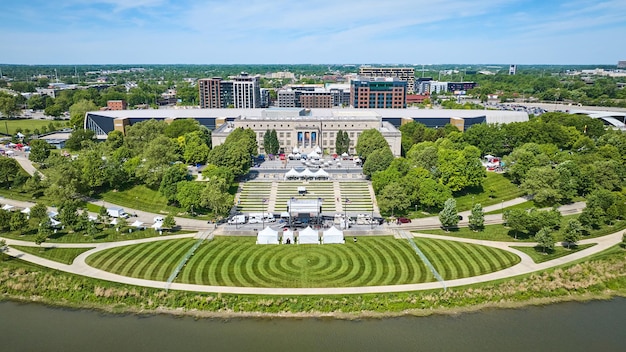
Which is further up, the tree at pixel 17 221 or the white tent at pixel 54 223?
the tree at pixel 17 221

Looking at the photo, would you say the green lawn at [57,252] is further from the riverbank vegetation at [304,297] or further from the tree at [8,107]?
the tree at [8,107]

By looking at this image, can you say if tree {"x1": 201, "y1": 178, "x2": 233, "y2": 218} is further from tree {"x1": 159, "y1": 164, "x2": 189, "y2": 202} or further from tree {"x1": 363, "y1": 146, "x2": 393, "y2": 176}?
tree {"x1": 363, "y1": 146, "x2": 393, "y2": 176}

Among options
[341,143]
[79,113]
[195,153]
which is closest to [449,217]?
[341,143]

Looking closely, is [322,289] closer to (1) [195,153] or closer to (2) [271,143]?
(1) [195,153]

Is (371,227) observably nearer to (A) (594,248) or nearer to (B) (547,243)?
(B) (547,243)

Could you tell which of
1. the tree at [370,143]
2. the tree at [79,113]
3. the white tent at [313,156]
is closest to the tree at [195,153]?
the white tent at [313,156]

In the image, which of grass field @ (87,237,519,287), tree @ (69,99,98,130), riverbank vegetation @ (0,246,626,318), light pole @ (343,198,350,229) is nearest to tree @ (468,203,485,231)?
grass field @ (87,237,519,287)
